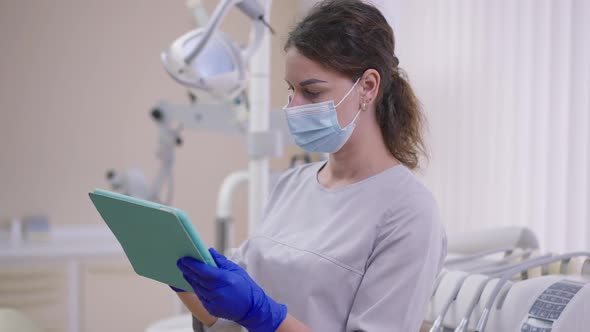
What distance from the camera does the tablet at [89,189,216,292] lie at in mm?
1062

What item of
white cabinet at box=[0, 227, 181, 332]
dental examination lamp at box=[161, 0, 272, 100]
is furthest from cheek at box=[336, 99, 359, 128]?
white cabinet at box=[0, 227, 181, 332]

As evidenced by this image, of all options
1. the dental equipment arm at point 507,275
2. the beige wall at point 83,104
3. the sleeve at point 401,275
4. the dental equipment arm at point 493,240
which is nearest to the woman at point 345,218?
the sleeve at point 401,275

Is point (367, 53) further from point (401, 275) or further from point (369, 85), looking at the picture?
point (401, 275)

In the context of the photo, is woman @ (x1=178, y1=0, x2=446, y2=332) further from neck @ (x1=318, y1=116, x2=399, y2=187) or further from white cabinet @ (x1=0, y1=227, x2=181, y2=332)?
white cabinet @ (x1=0, y1=227, x2=181, y2=332)

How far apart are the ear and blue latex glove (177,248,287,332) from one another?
1.34 ft

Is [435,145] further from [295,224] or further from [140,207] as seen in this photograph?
[140,207]

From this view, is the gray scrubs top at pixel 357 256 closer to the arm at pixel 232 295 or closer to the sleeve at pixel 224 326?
the sleeve at pixel 224 326

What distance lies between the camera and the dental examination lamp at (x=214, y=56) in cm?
198

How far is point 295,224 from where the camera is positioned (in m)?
1.41

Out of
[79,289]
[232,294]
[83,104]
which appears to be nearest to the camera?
[232,294]

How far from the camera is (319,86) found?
129 cm

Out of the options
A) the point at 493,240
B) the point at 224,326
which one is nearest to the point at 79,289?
the point at 224,326

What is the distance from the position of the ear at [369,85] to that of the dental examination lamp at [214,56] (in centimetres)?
77

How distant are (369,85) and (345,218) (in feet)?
0.84
